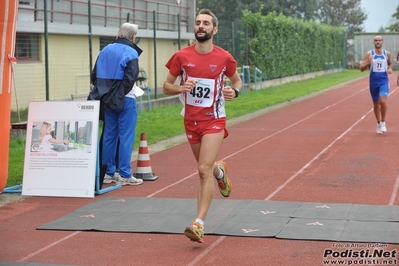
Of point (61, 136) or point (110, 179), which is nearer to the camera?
point (61, 136)

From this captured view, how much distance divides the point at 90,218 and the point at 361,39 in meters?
62.7

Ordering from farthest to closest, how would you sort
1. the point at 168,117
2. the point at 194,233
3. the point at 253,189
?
the point at 168,117, the point at 253,189, the point at 194,233

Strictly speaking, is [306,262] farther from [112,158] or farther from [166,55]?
[166,55]

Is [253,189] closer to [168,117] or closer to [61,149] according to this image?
[61,149]

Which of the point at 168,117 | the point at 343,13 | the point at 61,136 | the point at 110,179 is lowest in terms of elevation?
the point at 110,179

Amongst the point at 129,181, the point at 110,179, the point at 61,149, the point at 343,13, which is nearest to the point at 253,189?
the point at 129,181

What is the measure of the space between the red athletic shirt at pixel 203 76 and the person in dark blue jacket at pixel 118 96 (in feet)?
9.96

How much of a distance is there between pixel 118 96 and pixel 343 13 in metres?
105

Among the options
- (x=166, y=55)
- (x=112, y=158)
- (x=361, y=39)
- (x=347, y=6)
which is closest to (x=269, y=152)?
(x=112, y=158)

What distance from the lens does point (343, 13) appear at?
4464 inches

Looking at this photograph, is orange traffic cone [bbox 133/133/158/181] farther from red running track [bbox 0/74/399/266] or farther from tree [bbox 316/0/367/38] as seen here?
tree [bbox 316/0/367/38]

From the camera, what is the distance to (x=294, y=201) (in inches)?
396

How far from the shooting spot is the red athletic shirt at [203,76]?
27.3 feet

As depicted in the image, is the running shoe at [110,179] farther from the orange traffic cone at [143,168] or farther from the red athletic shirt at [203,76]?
the red athletic shirt at [203,76]
